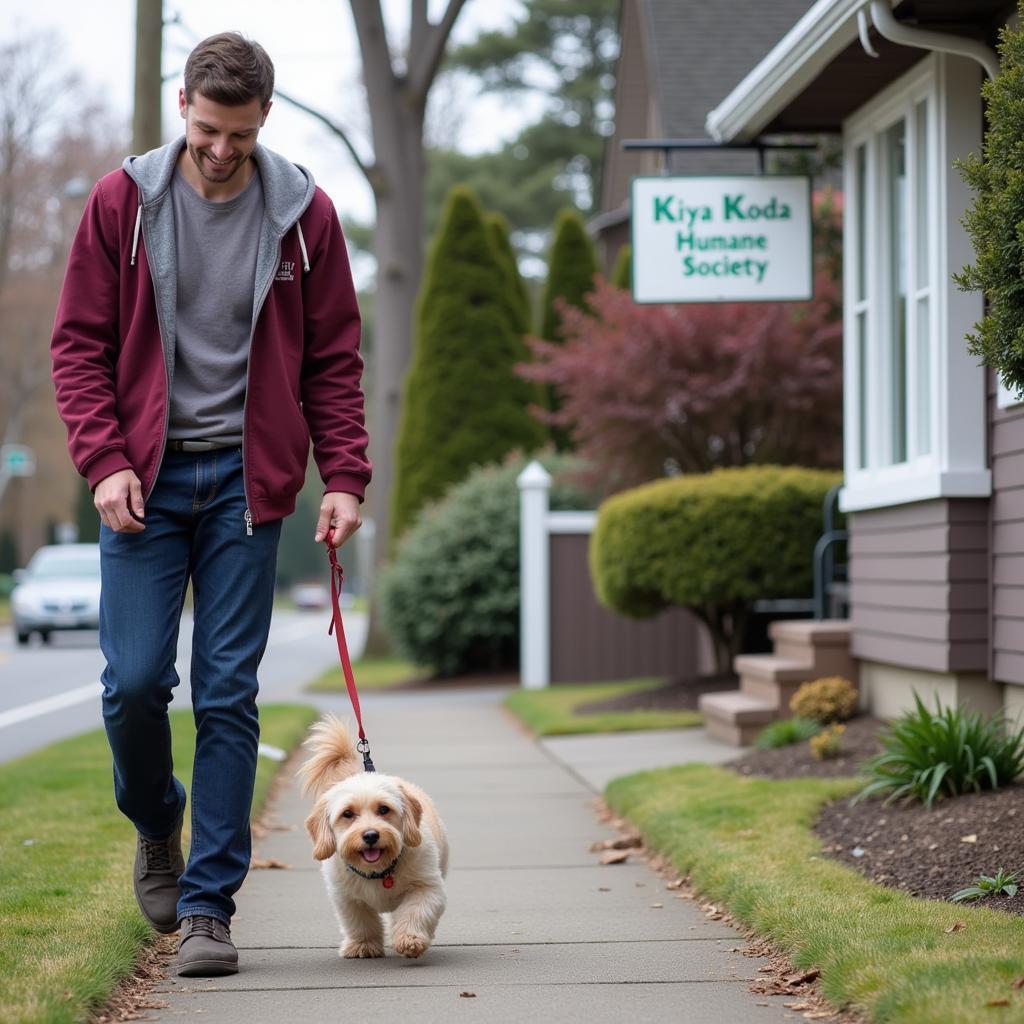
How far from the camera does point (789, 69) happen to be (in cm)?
Result: 845

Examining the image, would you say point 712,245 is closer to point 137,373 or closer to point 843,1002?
point 137,373

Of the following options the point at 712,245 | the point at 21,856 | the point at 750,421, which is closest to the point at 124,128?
the point at 750,421

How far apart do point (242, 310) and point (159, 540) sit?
2.19 ft

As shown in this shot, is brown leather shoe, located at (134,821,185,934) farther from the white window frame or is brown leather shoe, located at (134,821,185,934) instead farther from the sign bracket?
the sign bracket

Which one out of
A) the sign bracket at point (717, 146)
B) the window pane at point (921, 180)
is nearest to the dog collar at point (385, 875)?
the window pane at point (921, 180)

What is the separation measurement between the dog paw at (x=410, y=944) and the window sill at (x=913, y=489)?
4.15 m

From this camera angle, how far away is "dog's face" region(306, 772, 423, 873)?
4285 millimetres

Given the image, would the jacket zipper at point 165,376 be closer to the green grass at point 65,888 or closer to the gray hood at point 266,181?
the gray hood at point 266,181

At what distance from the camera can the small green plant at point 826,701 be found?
905 centimetres

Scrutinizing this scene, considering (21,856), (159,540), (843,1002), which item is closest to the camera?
(843,1002)

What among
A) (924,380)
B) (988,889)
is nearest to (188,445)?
(988,889)

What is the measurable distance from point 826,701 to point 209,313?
5.52 metres

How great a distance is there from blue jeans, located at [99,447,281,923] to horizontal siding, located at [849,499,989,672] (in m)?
4.36

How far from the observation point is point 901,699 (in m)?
8.83
